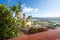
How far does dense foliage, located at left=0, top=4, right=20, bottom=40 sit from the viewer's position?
7.80 m

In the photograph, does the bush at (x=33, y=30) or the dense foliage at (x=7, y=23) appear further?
the bush at (x=33, y=30)

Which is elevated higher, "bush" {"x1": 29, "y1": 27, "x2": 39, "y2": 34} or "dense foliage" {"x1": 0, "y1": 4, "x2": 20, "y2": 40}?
"dense foliage" {"x1": 0, "y1": 4, "x2": 20, "y2": 40}

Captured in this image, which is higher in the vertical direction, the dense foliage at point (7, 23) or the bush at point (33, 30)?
the dense foliage at point (7, 23)

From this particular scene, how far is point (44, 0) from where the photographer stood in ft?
40.5

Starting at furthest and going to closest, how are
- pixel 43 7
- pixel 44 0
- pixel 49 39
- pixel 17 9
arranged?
1. pixel 43 7
2. pixel 44 0
3. pixel 17 9
4. pixel 49 39

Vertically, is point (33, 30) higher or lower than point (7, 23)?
lower

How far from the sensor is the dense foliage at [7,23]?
7804 mm

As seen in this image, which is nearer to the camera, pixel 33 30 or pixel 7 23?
pixel 7 23

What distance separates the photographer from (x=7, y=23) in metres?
8.05

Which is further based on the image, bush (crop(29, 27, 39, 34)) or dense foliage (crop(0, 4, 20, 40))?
bush (crop(29, 27, 39, 34))

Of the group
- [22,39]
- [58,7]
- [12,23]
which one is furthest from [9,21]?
[58,7]

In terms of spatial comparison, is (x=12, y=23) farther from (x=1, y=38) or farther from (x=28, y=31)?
(x=28, y=31)

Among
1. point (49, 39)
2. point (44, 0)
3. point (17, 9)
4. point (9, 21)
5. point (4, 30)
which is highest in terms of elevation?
point (44, 0)

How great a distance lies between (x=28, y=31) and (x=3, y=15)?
2949 millimetres
